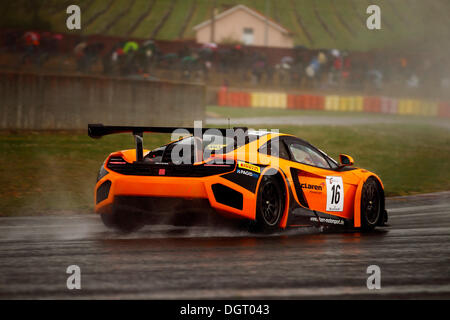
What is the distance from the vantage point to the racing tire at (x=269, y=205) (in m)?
8.21

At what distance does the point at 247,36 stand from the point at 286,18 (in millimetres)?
11435

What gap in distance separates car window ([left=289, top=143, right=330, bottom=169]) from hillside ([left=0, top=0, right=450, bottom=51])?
32.1 meters

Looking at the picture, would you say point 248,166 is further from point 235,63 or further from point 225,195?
point 235,63

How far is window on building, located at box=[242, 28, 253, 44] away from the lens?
258 ft

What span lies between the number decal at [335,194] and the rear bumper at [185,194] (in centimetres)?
154

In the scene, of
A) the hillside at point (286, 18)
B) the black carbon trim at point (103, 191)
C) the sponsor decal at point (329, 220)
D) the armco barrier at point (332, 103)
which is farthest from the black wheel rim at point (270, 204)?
the armco barrier at point (332, 103)

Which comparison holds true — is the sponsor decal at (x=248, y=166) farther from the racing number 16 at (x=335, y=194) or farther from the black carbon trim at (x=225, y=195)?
the racing number 16 at (x=335, y=194)

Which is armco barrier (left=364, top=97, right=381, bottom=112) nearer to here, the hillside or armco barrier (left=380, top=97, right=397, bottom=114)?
armco barrier (left=380, top=97, right=397, bottom=114)

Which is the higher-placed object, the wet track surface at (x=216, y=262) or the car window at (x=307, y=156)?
the car window at (x=307, y=156)

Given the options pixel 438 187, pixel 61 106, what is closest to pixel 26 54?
pixel 61 106

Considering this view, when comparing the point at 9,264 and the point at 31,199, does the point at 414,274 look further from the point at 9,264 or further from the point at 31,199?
the point at 31,199

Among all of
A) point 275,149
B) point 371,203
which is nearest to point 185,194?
point 275,149

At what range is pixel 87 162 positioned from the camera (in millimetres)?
15742
